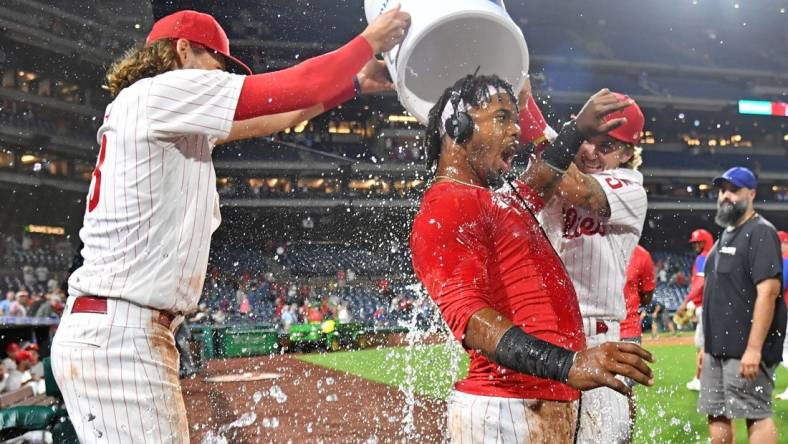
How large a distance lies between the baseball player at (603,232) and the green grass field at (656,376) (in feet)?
2.26

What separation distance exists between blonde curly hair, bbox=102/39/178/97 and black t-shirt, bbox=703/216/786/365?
369 centimetres

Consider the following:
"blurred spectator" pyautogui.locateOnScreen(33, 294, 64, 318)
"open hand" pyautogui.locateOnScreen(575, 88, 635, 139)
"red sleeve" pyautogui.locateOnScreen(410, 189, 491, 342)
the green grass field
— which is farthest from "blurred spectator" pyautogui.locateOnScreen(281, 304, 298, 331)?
"red sleeve" pyautogui.locateOnScreen(410, 189, 491, 342)

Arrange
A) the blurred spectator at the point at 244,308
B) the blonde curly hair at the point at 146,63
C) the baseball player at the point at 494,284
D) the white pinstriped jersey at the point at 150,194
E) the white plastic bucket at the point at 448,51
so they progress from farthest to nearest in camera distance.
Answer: the blurred spectator at the point at 244,308
the blonde curly hair at the point at 146,63
the white plastic bucket at the point at 448,51
the white pinstriped jersey at the point at 150,194
the baseball player at the point at 494,284

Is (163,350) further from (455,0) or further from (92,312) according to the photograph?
(455,0)

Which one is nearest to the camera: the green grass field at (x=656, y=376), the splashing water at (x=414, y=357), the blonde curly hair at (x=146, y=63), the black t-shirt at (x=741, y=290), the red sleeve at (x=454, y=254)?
the red sleeve at (x=454, y=254)

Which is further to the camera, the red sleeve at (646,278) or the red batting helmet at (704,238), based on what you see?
the red batting helmet at (704,238)

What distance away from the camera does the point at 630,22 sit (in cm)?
5172

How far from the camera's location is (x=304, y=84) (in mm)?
2373

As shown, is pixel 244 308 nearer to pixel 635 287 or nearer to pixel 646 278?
pixel 646 278

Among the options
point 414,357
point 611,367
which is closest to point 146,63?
point 611,367

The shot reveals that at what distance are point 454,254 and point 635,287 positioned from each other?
11.6 feet

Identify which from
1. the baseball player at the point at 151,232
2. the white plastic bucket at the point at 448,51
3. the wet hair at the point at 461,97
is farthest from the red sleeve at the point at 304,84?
the wet hair at the point at 461,97

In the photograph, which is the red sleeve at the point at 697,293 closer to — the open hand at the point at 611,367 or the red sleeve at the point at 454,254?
the red sleeve at the point at 454,254

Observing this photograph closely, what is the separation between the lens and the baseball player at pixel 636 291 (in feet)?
15.1
